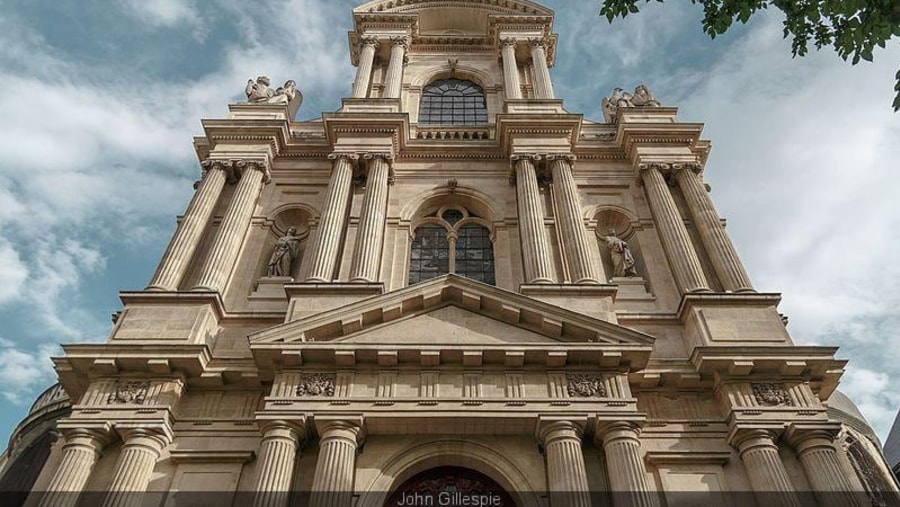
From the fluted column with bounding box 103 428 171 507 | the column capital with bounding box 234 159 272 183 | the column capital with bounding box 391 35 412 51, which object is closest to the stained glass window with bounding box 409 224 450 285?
the column capital with bounding box 234 159 272 183

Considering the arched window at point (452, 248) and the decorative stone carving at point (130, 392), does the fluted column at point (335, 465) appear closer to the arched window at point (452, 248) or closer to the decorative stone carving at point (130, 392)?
the decorative stone carving at point (130, 392)

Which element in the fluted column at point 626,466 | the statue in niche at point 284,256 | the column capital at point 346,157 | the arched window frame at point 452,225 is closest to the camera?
the fluted column at point 626,466

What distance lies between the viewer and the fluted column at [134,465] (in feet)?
37.0

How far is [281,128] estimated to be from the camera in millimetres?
19812

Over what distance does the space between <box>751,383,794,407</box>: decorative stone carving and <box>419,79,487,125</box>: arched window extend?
1356 cm

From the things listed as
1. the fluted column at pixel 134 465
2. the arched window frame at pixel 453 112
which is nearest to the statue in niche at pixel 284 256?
the fluted column at pixel 134 465

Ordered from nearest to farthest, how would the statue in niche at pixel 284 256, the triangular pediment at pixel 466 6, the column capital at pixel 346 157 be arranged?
the statue in niche at pixel 284 256 → the column capital at pixel 346 157 → the triangular pediment at pixel 466 6

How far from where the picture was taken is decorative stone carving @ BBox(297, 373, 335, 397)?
12.3m

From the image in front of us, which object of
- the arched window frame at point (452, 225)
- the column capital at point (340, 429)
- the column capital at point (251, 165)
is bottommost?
the column capital at point (340, 429)

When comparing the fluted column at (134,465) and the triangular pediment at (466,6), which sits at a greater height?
the triangular pediment at (466,6)

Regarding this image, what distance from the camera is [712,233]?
16625 mm

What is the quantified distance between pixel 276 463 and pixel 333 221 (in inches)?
285

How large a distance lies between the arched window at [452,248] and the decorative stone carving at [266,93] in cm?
711

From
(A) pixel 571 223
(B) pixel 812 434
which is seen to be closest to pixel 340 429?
(A) pixel 571 223
